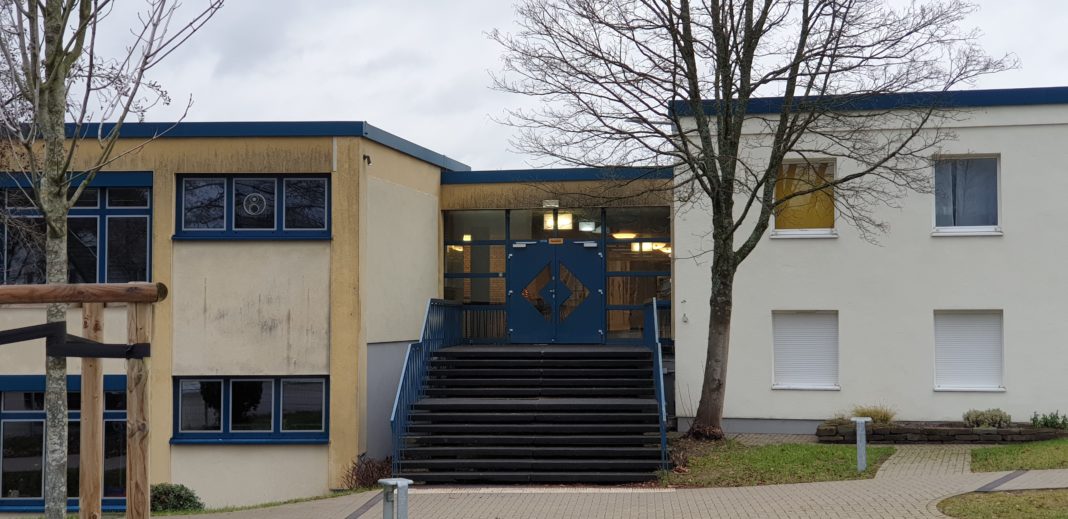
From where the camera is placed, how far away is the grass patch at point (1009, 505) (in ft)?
38.5

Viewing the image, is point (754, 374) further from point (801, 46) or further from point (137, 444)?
point (137, 444)

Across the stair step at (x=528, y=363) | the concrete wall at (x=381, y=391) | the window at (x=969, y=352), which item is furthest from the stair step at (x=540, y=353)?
the window at (x=969, y=352)

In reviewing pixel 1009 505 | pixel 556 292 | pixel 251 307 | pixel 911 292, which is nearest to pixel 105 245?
pixel 251 307

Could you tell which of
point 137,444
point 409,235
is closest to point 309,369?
point 409,235

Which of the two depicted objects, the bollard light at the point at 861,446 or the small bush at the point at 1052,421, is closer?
the bollard light at the point at 861,446

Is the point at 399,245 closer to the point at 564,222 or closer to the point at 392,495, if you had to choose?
the point at 564,222

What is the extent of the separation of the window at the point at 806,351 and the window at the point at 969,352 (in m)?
1.79

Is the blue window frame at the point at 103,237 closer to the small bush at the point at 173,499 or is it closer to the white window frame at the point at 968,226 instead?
the small bush at the point at 173,499

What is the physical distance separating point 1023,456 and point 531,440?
7.11m

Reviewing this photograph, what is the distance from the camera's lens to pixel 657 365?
1784cm

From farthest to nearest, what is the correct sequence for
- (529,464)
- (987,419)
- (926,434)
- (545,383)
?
(545,383) → (987,419) → (926,434) → (529,464)

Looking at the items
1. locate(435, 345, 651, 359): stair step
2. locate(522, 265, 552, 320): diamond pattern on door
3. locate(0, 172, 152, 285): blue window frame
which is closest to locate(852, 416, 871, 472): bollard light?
locate(435, 345, 651, 359): stair step

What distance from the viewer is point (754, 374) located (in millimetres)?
19797

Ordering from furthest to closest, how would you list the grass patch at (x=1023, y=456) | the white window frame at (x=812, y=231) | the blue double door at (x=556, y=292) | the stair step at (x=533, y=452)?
the blue double door at (x=556, y=292), the white window frame at (x=812, y=231), the stair step at (x=533, y=452), the grass patch at (x=1023, y=456)
